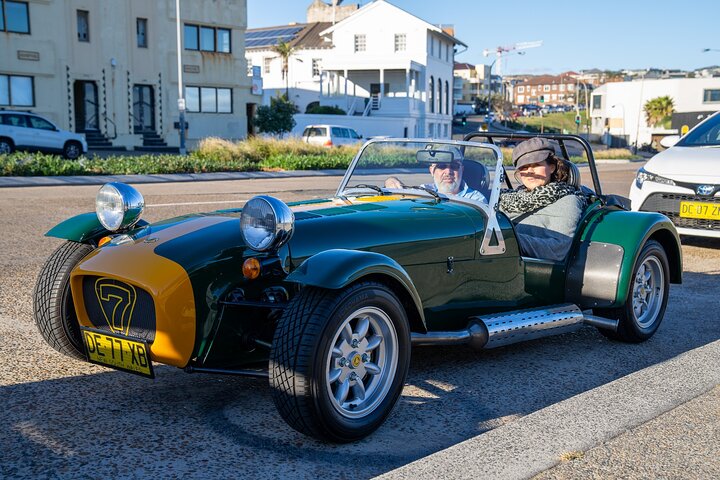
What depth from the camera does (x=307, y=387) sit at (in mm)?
3240

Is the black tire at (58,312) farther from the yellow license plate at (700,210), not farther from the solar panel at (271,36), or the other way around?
the solar panel at (271,36)

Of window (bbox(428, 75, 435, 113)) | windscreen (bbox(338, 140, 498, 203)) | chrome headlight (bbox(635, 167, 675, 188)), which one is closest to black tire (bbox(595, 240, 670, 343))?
windscreen (bbox(338, 140, 498, 203))

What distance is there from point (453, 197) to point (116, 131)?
3279cm

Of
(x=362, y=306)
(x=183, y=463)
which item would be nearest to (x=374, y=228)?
(x=362, y=306)

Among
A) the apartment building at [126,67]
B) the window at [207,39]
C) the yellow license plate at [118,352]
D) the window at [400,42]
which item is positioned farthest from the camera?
the window at [400,42]

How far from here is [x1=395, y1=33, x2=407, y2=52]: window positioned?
2238 inches

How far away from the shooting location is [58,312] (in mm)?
4145

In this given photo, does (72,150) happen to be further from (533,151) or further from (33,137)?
(533,151)

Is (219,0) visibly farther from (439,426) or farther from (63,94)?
(439,426)

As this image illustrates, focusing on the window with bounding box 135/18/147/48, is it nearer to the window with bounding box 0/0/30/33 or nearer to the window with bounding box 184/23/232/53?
the window with bounding box 184/23/232/53

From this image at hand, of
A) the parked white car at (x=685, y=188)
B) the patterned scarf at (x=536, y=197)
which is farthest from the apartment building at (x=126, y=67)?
the patterned scarf at (x=536, y=197)

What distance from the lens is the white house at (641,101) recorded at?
9544 cm

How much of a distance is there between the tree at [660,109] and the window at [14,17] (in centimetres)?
8072

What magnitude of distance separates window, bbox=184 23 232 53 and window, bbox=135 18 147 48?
2301mm
